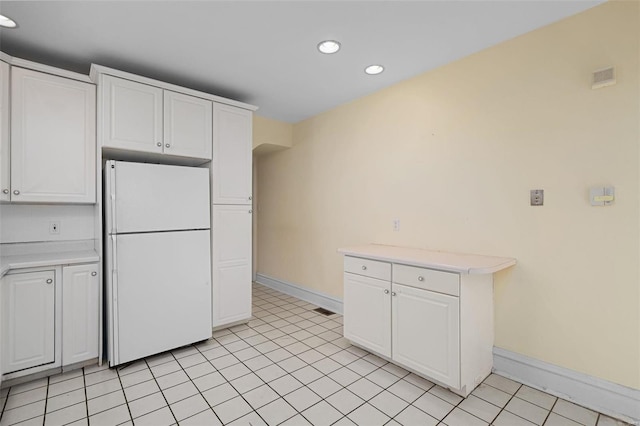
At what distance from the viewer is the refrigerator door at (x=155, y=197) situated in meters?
2.20

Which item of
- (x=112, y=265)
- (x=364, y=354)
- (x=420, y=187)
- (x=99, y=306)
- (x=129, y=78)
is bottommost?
(x=364, y=354)

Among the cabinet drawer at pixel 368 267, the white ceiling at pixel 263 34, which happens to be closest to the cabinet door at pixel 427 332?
the cabinet drawer at pixel 368 267

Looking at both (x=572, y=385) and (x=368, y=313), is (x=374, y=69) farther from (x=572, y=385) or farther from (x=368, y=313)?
(x=572, y=385)

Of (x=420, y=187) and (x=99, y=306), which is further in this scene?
(x=420, y=187)

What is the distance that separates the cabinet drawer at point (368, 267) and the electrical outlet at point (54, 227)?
8.13 ft

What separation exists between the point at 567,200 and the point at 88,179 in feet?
11.4

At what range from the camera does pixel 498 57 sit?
215 cm

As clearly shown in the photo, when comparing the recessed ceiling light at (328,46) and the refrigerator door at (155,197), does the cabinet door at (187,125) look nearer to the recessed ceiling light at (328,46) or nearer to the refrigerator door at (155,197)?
the refrigerator door at (155,197)

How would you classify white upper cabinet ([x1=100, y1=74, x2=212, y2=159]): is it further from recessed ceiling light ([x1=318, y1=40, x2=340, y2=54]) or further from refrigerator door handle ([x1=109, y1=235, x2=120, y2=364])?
recessed ceiling light ([x1=318, y1=40, x2=340, y2=54])

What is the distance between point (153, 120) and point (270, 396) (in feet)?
7.57

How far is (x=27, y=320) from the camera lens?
6.58 ft

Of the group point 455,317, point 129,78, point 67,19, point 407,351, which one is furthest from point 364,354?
point 67,19

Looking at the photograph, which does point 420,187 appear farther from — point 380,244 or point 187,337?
point 187,337

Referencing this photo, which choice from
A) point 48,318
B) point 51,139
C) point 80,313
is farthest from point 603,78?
point 48,318
